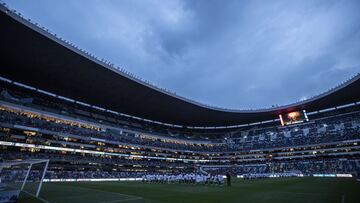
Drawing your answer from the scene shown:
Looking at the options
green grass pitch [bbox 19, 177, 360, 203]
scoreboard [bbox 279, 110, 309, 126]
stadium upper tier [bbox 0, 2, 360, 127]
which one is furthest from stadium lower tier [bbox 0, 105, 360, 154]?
green grass pitch [bbox 19, 177, 360, 203]

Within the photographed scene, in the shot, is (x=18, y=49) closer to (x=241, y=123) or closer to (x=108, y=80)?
(x=108, y=80)

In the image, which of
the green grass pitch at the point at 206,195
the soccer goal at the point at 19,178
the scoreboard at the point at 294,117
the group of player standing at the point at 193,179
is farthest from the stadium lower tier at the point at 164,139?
the green grass pitch at the point at 206,195

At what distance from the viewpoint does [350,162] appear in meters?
60.9

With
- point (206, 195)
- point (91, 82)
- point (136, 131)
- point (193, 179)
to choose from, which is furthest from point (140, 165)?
point (206, 195)

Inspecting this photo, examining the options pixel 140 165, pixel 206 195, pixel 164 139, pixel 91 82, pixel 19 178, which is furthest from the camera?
pixel 164 139

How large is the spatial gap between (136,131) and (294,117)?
5527 cm

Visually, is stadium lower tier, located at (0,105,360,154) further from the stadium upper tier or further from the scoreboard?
the stadium upper tier

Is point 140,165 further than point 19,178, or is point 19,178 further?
point 140,165

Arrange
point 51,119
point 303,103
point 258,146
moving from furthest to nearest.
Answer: point 258,146 < point 303,103 < point 51,119

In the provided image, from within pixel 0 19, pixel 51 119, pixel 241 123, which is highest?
pixel 241 123

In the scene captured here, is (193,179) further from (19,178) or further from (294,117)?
(294,117)

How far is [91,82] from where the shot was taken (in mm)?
53875

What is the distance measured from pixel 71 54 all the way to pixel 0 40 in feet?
34.9

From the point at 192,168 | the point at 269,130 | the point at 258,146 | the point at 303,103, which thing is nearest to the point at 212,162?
the point at 192,168
